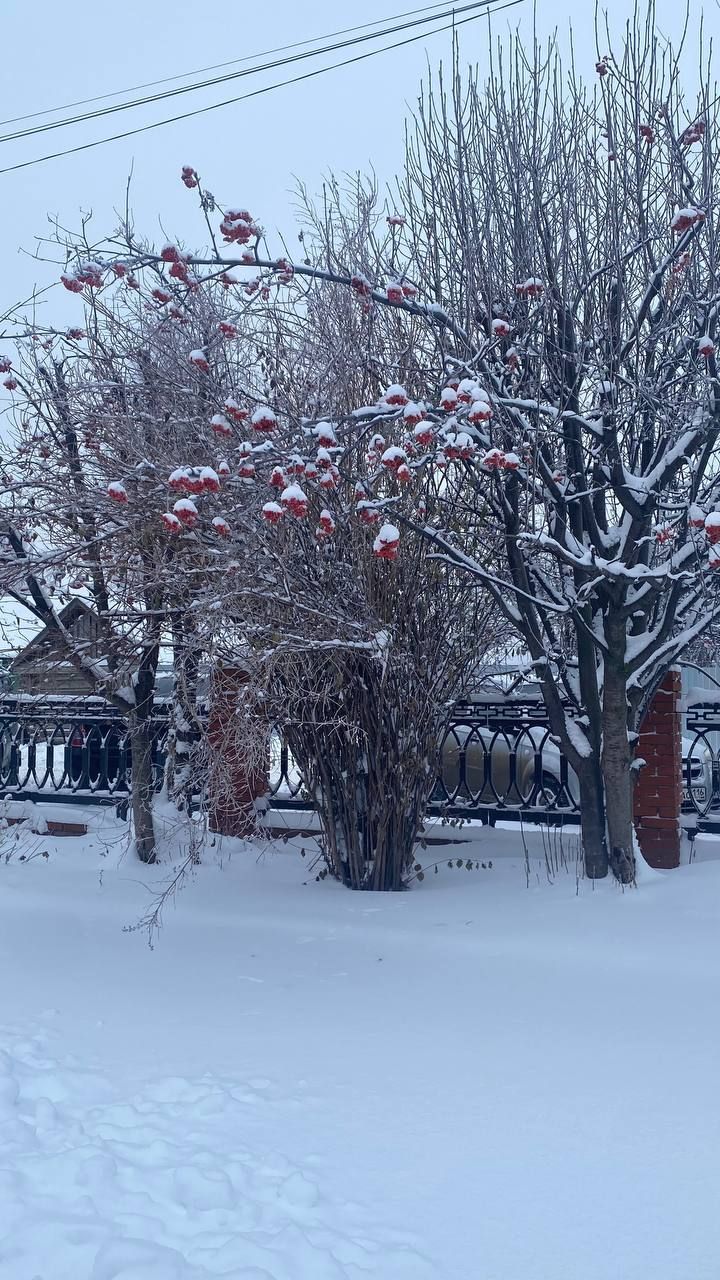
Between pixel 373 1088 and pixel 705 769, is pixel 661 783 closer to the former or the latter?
pixel 705 769

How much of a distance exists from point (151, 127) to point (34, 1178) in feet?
34.6

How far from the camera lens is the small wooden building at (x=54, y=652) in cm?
812

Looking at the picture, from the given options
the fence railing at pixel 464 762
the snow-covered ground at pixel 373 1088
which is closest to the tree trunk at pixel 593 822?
the snow-covered ground at pixel 373 1088

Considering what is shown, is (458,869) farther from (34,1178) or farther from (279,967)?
(34,1178)

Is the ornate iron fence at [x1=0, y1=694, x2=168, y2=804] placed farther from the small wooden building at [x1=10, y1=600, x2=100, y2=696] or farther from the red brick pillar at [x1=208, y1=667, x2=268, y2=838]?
the red brick pillar at [x1=208, y1=667, x2=268, y2=838]

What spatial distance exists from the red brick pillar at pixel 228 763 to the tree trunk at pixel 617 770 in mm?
2219

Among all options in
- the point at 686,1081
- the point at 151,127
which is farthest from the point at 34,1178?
the point at 151,127

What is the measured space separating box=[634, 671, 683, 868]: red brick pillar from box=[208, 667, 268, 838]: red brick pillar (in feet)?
9.03

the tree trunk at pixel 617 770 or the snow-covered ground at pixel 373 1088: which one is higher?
the tree trunk at pixel 617 770

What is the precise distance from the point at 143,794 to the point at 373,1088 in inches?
188

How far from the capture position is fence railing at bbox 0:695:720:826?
7.79 m

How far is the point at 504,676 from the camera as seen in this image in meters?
8.06

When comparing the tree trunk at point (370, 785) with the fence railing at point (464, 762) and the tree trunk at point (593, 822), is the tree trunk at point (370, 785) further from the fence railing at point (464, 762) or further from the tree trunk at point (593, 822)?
the tree trunk at point (593, 822)

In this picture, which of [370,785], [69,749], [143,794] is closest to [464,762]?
[370,785]
